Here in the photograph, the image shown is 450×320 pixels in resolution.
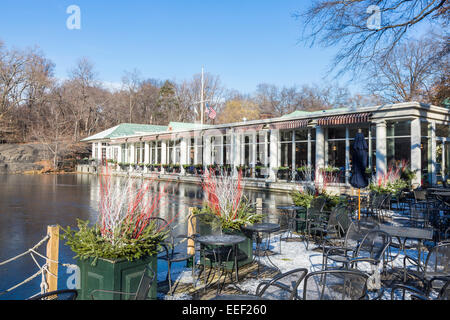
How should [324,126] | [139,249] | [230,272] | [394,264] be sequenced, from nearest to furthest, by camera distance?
[139,249], [230,272], [394,264], [324,126]

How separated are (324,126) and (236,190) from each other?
43.8 feet

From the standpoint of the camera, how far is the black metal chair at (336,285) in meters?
2.44

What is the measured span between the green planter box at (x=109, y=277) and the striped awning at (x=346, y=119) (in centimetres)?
1405

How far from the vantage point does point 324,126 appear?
17750 mm

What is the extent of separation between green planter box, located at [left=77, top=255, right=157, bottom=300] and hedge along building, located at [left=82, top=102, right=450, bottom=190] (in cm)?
1026

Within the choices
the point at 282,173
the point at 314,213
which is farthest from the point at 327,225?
the point at 282,173

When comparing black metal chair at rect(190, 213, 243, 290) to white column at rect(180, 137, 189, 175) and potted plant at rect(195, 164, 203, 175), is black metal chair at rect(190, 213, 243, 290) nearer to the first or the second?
potted plant at rect(195, 164, 203, 175)

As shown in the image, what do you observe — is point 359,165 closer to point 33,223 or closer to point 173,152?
point 33,223

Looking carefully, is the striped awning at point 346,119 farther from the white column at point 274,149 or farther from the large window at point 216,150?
the large window at point 216,150

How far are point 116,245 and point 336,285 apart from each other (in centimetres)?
205

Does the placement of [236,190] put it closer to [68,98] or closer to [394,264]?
[394,264]

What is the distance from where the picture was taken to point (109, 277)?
312cm

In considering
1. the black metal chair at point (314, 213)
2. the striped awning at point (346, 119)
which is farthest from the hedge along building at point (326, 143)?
the black metal chair at point (314, 213)
